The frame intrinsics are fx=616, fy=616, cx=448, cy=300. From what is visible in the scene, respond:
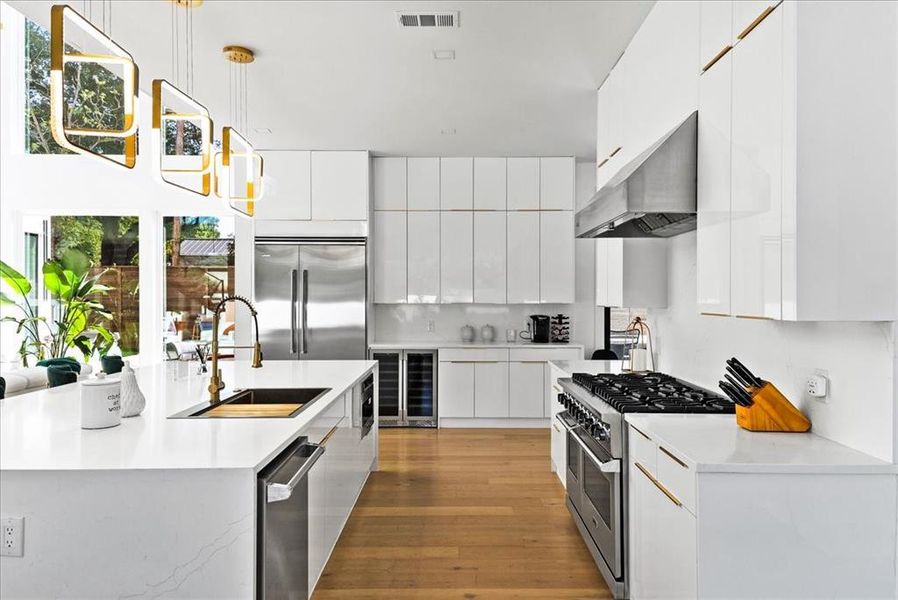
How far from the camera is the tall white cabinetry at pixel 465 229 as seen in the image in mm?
6488

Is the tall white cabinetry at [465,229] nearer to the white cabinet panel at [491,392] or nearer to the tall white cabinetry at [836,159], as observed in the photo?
the white cabinet panel at [491,392]

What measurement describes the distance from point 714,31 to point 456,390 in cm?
441

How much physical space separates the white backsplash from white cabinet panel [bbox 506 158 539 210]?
308 centimetres

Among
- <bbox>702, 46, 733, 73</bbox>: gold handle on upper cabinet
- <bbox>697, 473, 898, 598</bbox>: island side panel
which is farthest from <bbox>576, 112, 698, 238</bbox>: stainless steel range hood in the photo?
<bbox>697, 473, 898, 598</bbox>: island side panel

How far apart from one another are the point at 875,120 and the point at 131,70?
247 centimetres

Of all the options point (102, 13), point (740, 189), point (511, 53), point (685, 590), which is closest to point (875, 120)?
point (740, 189)

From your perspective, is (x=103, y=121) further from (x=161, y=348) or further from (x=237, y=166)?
(x=161, y=348)

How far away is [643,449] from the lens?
240cm

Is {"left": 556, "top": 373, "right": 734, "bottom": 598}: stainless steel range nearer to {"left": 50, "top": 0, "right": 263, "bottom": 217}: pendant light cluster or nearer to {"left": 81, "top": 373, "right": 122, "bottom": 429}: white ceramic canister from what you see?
{"left": 81, "top": 373, "right": 122, "bottom": 429}: white ceramic canister

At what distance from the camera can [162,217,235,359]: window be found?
6.66 m

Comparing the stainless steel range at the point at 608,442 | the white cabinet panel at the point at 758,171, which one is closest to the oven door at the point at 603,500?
the stainless steel range at the point at 608,442

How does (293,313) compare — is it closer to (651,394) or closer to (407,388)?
(407,388)

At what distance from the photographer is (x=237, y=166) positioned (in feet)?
20.4

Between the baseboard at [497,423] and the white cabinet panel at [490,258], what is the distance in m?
1.23
